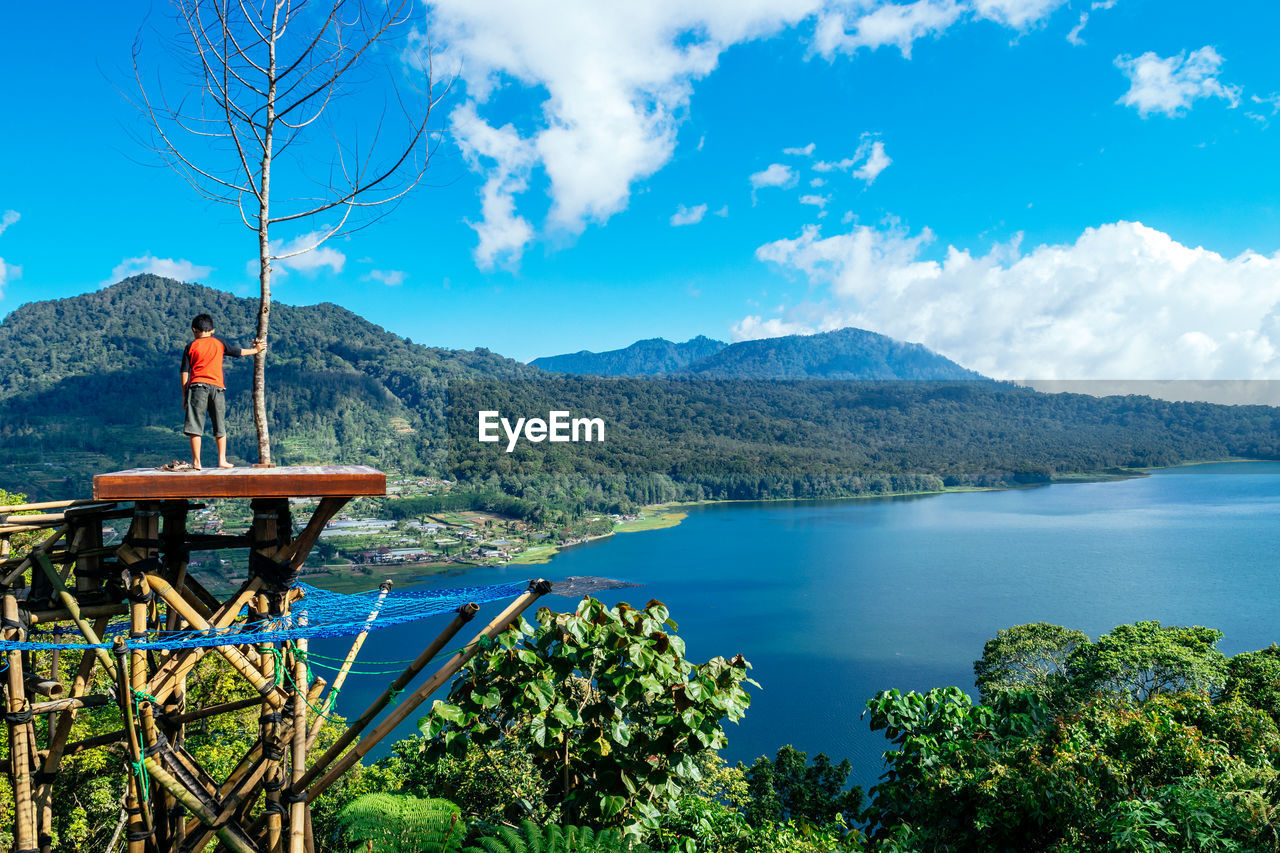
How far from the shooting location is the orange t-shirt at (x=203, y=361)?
275cm

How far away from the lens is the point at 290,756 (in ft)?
8.97

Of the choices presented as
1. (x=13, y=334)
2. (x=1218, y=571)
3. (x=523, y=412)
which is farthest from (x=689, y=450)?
(x=13, y=334)

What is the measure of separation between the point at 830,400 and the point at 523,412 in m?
54.7

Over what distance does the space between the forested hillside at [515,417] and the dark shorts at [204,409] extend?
52.4 m

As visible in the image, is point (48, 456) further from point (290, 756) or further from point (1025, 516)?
point (1025, 516)

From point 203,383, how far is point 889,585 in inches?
1577

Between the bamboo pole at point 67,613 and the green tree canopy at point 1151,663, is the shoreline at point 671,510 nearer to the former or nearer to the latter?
the green tree canopy at point 1151,663

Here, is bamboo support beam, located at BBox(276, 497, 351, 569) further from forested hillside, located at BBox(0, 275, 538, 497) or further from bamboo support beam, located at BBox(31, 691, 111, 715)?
forested hillside, located at BBox(0, 275, 538, 497)

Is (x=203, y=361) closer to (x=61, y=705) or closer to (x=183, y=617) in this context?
(x=183, y=617)

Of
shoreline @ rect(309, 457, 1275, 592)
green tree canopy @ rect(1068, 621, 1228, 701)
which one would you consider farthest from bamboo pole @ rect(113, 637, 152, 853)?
shoreline @ rect(309, 457, 1275, 592)

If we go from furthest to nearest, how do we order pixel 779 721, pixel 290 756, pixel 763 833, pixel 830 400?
pixel 830 400 < pixel 779 721 < pixel 763 833 < pixel 290 756

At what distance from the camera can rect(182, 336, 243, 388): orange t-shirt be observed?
275 centimetres

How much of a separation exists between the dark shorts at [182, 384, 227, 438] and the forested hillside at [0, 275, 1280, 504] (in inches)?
2062

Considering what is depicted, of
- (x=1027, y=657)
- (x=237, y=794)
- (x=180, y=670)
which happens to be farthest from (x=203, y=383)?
(x=1027, y=657)
